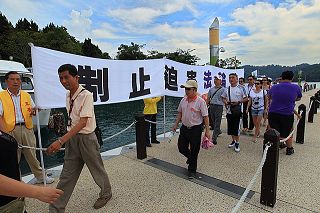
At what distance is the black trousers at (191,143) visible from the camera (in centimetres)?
425

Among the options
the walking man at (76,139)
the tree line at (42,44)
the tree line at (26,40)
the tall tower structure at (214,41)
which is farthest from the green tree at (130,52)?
the walking man at (76,139)

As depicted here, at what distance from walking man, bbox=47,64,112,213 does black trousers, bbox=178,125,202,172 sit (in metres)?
1.72

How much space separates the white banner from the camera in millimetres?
3654

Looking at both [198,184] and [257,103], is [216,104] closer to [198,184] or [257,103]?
[257,103]

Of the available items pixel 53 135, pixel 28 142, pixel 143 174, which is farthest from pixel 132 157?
pixel 53 135

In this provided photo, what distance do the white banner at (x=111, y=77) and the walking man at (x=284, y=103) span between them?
8.74 ft

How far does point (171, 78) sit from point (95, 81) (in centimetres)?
267

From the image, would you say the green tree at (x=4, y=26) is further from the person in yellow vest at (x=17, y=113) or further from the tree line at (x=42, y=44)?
the person in yellow vest at (x=17, y=113)

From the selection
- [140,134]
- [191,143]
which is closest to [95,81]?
[140,134]

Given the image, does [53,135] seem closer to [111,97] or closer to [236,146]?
[111,97]

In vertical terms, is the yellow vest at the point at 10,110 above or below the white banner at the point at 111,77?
below

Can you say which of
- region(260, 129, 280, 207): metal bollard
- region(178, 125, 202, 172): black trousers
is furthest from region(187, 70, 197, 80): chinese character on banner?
region(260, 129, 280, 207): metal bollard

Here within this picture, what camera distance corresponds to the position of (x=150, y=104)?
6.31 m

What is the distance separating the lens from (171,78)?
6.64m
